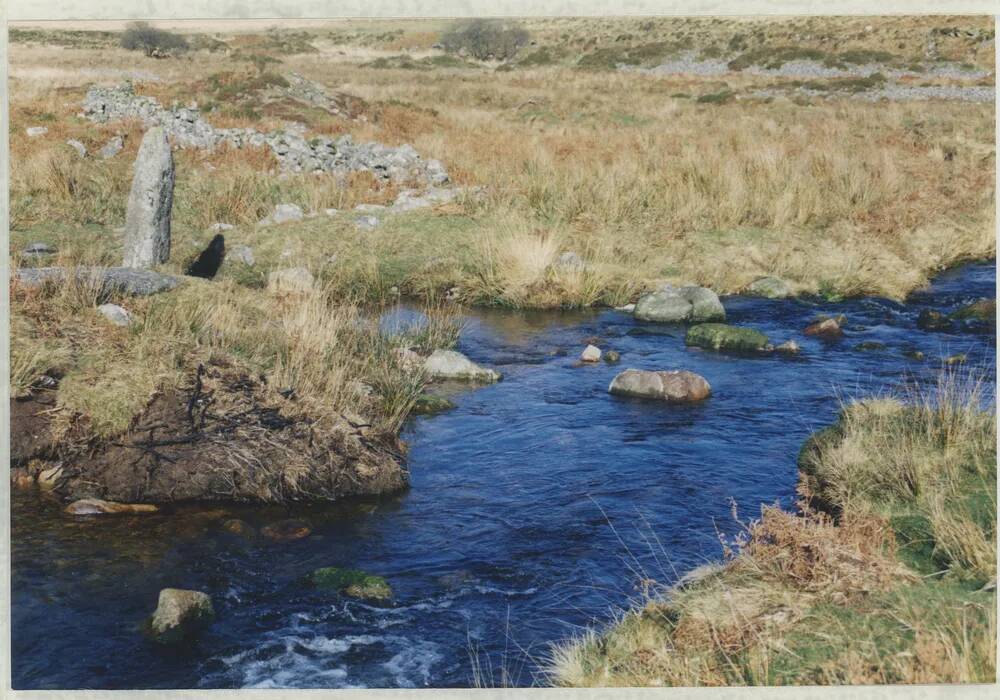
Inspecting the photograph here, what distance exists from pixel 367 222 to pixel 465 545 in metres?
9.90

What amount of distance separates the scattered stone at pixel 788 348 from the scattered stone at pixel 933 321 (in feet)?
6.30

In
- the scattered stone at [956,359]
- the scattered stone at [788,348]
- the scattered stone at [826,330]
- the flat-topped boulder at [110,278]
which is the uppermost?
the flat-topped boulder at [110,278]

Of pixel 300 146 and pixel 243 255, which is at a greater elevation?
pixel 300 146

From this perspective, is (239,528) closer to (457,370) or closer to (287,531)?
(287,531)

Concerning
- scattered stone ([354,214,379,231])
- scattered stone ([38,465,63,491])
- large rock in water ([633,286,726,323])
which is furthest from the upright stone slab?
large rock in water ([633,286,726,323])

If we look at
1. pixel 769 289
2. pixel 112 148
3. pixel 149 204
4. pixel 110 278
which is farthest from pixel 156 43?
pixel 769 289

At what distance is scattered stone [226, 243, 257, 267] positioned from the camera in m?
14.5

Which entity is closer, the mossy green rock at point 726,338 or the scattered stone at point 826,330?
the mossy green rock at point 726,338

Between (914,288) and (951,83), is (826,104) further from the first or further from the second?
(914,288)

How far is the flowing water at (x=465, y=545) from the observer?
5703 millimetres

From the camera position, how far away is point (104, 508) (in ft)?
24.1

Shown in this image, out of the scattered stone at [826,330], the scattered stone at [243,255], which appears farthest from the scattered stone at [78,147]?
the scattered stone at [826,330]

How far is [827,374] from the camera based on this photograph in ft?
34.4

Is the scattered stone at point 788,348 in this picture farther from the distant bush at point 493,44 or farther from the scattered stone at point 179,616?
the distant bush at point 493,44
